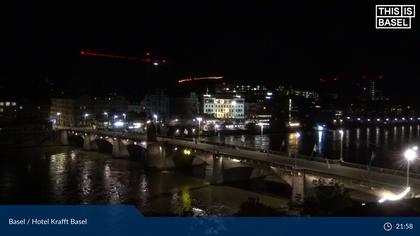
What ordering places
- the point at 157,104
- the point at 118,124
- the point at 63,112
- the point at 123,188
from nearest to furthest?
the point at 123,188 < the point at 118,124 < the point at 63,112 < the point at 157,104

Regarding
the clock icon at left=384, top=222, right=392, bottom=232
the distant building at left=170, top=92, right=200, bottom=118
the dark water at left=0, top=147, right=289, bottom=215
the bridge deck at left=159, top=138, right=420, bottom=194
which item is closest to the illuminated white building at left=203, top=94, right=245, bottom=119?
the distant building at left=170, top=92, right=200, bottom=118

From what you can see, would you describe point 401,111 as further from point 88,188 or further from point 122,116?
point 88,188

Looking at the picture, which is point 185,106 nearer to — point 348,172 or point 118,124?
point 118,124

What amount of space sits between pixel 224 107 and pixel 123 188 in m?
77.6

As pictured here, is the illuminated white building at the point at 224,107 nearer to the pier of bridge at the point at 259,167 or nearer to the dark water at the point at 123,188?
the pier of bridge at the point at 259,167

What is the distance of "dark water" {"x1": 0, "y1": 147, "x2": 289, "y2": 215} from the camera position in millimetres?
29781

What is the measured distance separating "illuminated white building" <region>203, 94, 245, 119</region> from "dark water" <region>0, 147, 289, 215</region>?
60.7 metres

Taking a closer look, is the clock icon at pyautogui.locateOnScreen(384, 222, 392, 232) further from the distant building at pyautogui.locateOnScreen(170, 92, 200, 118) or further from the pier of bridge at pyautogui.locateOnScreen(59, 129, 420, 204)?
the distant building at pyautogui.locateOnScreen(170, 92, 200, 118)

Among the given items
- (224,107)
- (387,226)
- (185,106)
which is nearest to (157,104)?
(185,106)

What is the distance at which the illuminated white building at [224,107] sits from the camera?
109750 mm

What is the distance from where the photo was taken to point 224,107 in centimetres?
11138

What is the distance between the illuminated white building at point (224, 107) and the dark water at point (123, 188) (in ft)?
199

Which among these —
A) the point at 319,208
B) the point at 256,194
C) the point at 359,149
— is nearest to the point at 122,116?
the point at 359,149

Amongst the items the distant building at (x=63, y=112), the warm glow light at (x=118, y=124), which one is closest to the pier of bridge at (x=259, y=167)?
the warm glow light at (x=118, y=124)
